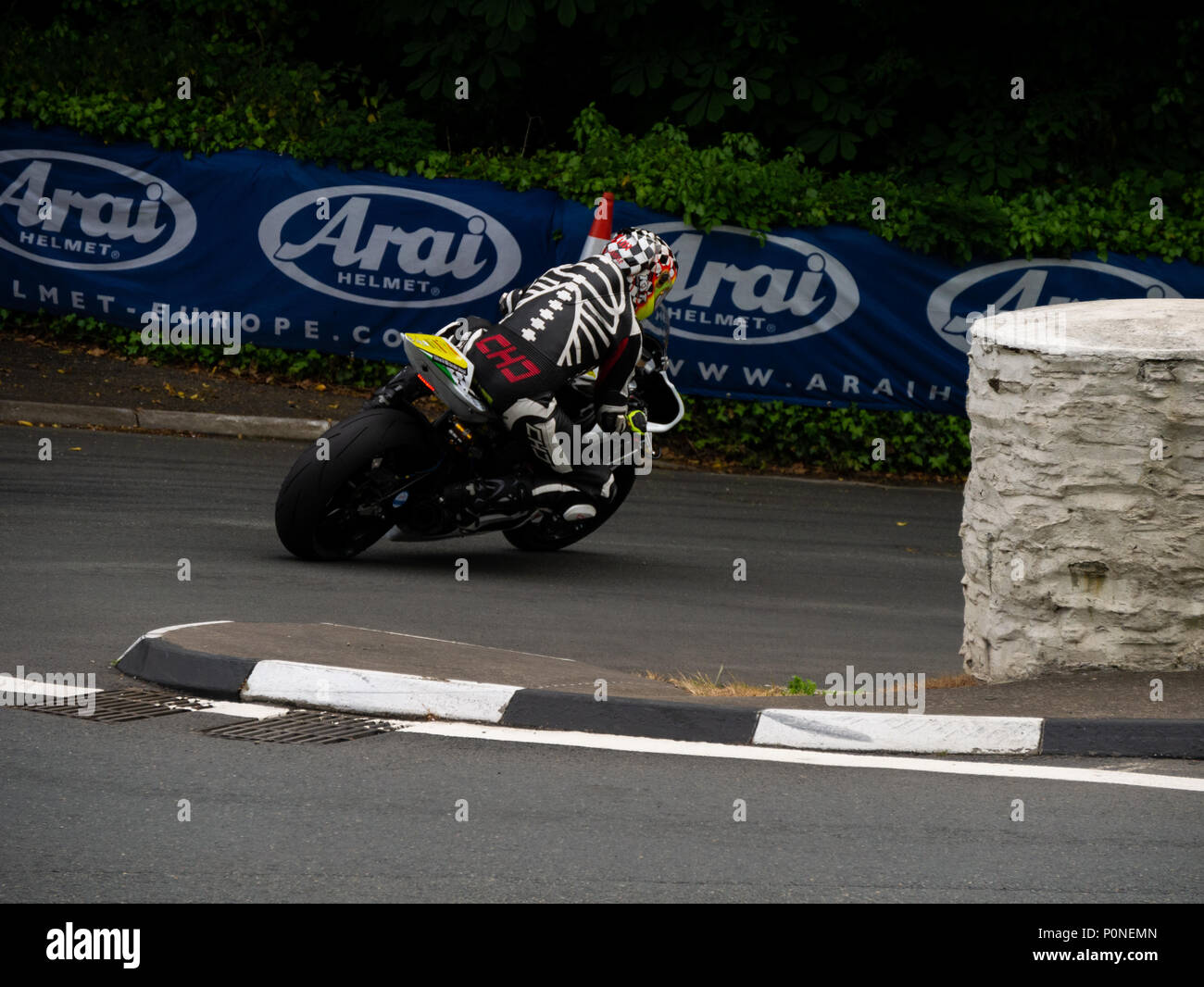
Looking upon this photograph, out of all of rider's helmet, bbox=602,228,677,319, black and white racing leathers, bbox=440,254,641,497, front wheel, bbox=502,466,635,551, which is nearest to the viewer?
black and white racing leathers, bbox=440,254,641,497

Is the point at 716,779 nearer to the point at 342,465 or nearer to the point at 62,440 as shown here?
the point at 342,465

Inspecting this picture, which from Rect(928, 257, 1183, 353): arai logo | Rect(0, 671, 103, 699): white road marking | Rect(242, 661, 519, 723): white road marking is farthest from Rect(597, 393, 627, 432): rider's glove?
Rect(928, 257, 1183, 353): arai logo

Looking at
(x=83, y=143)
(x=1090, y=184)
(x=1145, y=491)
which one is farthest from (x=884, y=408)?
(x=1145, y=491)

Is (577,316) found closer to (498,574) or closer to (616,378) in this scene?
(616,378)

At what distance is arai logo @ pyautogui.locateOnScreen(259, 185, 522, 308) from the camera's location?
15.2 metres

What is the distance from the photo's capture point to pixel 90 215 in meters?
15.5

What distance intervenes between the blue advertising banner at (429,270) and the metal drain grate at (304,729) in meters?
9.23

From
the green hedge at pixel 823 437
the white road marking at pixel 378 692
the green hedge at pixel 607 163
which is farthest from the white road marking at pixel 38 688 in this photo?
the green hedge at pixel 607 163

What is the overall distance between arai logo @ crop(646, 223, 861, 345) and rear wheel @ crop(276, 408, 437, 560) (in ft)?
19.8

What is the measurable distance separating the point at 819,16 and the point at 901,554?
7905 mm

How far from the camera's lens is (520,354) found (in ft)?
30.4

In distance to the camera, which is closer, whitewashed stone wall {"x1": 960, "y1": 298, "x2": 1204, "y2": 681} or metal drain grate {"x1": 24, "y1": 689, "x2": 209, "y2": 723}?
metal drain grate {"x1": 24, "y1": 689, "x2": 209, "y2": 723}

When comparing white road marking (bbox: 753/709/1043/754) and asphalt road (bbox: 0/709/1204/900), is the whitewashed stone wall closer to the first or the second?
white road marking (bbox: 753/709/1043/754)

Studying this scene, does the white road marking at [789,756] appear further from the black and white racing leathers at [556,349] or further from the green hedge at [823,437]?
the green hedge at [823,437]
